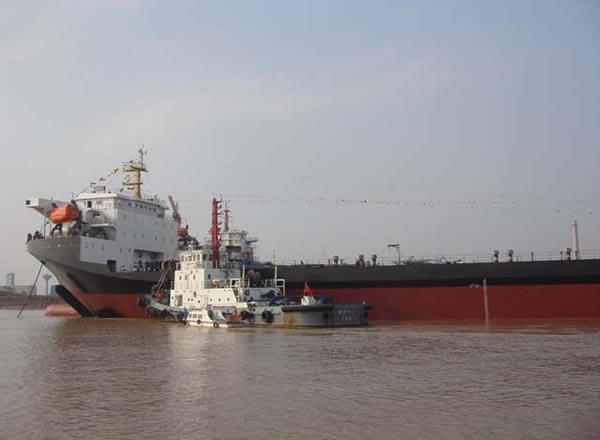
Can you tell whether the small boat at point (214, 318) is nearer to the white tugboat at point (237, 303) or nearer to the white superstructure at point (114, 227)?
the white tugboat at point (237, 303)

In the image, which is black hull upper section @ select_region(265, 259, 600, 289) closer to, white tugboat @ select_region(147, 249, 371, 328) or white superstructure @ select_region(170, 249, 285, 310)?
white tugboat @ select_region(147, 249, 371, 328)

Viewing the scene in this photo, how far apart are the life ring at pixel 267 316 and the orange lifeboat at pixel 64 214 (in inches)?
609

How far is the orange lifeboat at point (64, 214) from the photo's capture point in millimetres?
34031

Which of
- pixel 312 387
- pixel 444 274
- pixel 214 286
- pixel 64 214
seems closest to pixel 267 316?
pixel 214 286

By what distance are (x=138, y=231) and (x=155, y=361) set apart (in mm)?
22503

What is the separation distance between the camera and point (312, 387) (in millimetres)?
Answer: 11820

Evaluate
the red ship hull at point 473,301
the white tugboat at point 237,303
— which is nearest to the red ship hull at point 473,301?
the red ship hull at point 473,301

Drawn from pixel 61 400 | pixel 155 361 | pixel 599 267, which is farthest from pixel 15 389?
pixel 599 267

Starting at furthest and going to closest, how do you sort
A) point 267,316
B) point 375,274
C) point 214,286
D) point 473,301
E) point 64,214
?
1. point 64,214
2. point 214,286
3. point 375,274
4. point 473,301
5. point 267,316

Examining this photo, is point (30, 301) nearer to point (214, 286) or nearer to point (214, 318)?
point (214, 286)

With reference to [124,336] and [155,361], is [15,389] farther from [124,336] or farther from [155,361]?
[124,336]

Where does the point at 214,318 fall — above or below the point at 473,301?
below

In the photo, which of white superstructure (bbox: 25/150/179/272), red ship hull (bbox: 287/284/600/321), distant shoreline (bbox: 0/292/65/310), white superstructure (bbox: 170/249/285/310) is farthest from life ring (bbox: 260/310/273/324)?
distant shoreline (bbox: 0/292/65/310)

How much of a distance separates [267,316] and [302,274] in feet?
13.7
